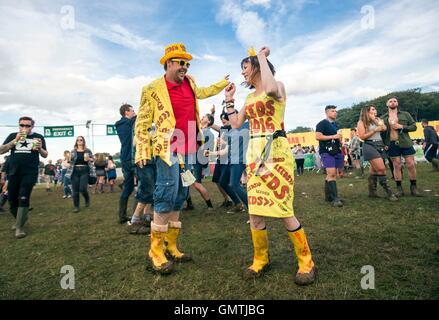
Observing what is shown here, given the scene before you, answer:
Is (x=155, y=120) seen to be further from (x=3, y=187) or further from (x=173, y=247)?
(x=3, y=187)

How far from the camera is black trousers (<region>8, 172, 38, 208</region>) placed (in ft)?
17.8

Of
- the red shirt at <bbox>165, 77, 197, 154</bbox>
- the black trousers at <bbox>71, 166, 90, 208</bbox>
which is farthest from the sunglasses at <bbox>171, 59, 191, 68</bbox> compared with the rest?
the black trousers at <bbox>71, 166, 90, 208</bbox>

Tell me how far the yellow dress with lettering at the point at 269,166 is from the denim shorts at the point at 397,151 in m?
5.74

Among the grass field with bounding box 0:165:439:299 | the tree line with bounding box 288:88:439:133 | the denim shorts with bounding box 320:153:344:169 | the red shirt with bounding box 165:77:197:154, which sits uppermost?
the tree line with bounding box 288:88:439:133

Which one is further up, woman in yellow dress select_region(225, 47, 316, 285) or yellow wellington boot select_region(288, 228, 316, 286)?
woman in yellow dress select_region(225, 47, 316, 285)

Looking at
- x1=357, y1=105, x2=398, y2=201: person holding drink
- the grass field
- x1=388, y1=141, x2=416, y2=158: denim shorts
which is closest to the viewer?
the grass field

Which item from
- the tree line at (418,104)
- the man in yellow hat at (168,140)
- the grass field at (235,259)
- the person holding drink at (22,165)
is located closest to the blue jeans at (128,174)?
the grass field at (235,259)

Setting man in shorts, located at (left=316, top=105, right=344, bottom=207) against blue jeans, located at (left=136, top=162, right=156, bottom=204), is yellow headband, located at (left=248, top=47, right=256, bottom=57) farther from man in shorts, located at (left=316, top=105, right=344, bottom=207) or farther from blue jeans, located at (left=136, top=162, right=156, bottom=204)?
man in shorts, located at (left=316, top=105, right=344, bottom=207)

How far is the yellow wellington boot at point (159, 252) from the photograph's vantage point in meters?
3.03

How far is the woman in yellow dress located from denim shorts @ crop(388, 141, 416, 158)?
574cm

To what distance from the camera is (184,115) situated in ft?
11.2

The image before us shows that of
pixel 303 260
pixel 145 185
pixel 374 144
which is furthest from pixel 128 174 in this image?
pixel 374 144
